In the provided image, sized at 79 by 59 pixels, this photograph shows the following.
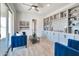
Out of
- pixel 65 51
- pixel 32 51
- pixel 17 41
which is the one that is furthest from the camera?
pixel 17 41

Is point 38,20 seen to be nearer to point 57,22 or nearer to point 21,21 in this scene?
point 21,21

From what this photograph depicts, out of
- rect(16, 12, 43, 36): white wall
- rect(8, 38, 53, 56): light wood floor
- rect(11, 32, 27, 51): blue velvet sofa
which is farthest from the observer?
rect(16, 12, 43, 36): white wall

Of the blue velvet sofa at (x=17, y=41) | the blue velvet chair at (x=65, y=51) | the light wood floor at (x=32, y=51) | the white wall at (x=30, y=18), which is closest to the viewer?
the blue velvet chair at (x=65, y=51)

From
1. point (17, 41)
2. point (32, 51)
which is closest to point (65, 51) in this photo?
point (32, 51)

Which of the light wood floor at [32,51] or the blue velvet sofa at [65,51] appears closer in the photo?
the blue velvet sofa at [65,51]

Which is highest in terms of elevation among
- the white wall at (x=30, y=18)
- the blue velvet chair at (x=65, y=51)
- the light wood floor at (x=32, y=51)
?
the white wall at (x=30, y=18)

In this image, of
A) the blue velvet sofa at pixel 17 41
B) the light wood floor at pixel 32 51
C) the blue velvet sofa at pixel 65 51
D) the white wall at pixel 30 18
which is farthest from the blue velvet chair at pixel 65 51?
the white wall at pixel 30 18

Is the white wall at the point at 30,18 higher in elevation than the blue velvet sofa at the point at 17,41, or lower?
higher

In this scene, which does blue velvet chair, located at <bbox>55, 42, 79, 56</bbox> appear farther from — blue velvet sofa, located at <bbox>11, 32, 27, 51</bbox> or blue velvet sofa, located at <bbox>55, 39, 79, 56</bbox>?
blue velvet sofa, located at <bbox>11, 32, 27, 51</bbox>

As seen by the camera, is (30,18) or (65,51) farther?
(30,18)

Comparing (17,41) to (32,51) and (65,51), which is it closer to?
(32,51)

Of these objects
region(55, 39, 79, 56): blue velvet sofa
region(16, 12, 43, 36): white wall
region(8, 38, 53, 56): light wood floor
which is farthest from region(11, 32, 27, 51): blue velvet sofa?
region(16, 12, 43, 36): white wall

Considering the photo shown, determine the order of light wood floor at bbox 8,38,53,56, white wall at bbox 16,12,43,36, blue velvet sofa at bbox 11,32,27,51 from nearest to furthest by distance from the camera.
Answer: light wood floor at bbox 8,38,53,56
blue velvet sofa at bbox 11,32,27,51
white wall at bbox 16,12,43,36

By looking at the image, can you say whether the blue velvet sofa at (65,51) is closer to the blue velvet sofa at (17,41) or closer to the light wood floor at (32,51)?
the light wood floor at (32,51)
